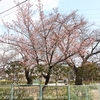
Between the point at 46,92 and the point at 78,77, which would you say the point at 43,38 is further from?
the point at 78,77

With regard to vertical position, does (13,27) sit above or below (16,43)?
above

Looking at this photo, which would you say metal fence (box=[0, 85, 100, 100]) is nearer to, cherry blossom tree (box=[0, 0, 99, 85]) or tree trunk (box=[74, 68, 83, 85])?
cherry blossom tree (box=[0, 0, 99, 85])

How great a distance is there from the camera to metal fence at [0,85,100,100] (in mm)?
9000

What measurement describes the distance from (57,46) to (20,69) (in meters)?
2.88

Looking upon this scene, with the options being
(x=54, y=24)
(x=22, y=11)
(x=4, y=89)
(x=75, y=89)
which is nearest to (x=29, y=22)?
(x=22, y=11)

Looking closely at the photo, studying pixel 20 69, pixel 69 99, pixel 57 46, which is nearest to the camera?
pixel 69 99

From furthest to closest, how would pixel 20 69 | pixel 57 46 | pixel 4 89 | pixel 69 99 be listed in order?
pixel 20 69, pixel 57 46, pixel 69 99, pixel 4 89

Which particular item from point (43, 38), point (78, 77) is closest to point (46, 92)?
point (43, 38)

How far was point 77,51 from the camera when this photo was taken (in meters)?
10.2

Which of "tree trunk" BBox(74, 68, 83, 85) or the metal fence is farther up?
"tree trunk" BBox(74, 68, 83, 85)

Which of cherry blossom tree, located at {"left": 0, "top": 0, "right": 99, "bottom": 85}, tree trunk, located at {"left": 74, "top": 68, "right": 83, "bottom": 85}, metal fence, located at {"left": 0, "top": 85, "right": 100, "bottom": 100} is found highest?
cherry blossom tree, located at {"left": 0, "top": 0, "right": 99, "bottom": 85}

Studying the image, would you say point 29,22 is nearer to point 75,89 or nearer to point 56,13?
point 56,13

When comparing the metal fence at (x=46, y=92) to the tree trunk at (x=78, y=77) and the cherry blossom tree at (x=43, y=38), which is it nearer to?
the cherry blossom tree at (x=43, y=38)

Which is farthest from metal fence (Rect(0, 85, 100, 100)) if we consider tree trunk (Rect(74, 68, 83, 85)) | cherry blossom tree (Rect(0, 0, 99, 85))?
tree trunk (Rect(74, 68, 83, 85))
